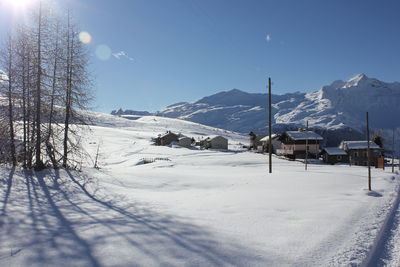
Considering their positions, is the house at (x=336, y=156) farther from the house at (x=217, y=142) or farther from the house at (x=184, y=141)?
the house at (x=184, y=141)

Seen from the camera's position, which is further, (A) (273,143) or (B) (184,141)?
(B) (184,141)

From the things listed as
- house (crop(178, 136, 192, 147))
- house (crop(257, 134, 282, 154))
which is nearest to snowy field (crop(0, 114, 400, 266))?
house (crop(257, 134, 282, 154))

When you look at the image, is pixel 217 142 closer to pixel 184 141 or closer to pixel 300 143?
pixel 184 141

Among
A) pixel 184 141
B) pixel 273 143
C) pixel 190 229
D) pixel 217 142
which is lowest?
pixel 190 229

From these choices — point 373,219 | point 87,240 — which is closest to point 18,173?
point 87,240

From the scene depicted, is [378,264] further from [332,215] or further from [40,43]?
[40,43]

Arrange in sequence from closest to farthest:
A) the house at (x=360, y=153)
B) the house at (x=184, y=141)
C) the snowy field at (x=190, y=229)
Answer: the snowy field at (x=190, y=229) → the house at (x=360, y=153) → the house at (x=184, y=141)

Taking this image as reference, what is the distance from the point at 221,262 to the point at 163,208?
14.1 ft

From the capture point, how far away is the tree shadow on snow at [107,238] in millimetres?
4344

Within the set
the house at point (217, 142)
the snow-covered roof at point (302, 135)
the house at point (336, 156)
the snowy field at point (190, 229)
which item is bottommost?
the house at point (336, 156)

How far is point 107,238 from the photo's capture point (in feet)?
17.0

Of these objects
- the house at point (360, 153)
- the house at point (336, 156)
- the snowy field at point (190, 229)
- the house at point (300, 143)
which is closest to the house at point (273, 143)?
the house at point (300, 143)

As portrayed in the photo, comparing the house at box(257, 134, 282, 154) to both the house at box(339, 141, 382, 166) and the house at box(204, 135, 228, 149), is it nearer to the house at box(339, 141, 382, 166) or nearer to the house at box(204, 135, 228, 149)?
the house at box(204, 135, 228, 149)

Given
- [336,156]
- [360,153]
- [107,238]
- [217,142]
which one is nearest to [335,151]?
[336,156]
